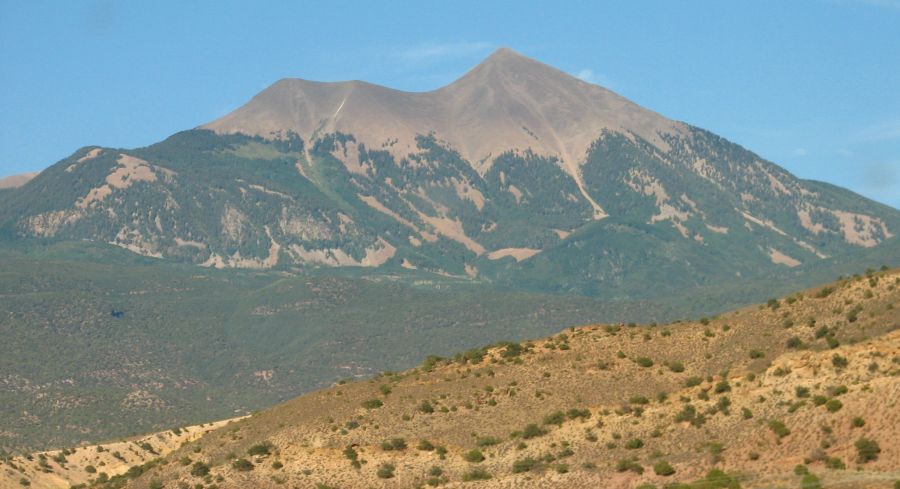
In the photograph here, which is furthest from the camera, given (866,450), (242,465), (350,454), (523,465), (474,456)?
(242,465)

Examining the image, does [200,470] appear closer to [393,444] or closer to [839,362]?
[393,444]

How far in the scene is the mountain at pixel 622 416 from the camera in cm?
8519

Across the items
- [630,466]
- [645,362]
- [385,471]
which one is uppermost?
[645,362]

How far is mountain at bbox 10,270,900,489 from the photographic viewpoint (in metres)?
85.2

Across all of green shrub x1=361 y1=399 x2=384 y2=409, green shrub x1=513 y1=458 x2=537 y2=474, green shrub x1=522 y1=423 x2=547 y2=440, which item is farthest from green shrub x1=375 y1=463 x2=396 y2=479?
green shrub x1=361 y1=399 x2=384 y2=409

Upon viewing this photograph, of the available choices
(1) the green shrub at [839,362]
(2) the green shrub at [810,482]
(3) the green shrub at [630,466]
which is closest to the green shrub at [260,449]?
(3) the green shrub at [630,466]

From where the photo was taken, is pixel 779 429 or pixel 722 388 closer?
pixel 779 429

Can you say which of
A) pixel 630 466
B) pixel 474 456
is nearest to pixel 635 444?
pixel 630 466

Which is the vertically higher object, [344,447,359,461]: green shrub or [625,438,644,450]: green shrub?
[625,438,644,450]: green shrub

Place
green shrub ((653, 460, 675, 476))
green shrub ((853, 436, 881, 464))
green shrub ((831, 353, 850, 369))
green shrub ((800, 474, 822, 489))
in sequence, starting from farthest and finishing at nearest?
green shrub ((831, 353, 850, 369)), green shrub ((653, 460, 675, 476)), green shrub ((853, 436, 881, 464)), green shrub ((800, 474, 822, 489))

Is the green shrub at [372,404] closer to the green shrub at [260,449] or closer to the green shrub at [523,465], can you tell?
the green shrub at [260,449]

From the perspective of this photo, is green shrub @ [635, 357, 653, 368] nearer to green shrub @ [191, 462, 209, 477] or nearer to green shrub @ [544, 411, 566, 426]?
green shrub @ [544, 411, 566, 426]

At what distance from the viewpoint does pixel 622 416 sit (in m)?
99.9

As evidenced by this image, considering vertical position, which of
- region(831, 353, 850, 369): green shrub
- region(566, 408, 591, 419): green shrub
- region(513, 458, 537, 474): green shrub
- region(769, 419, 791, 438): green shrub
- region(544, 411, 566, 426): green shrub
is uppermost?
region(831, 353, 850, 369): green shrub
